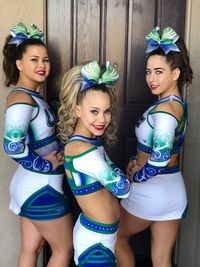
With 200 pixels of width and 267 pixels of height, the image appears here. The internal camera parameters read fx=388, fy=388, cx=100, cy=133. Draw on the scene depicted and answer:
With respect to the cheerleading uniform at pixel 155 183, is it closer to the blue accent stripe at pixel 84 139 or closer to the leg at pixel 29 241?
the blue accent stripe at pixel 84 139

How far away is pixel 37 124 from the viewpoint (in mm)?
2184

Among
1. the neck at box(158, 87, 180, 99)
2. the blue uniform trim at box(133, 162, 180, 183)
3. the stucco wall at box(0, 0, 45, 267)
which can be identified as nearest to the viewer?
the blue uniform trim at box(133, 162, 180, 183)

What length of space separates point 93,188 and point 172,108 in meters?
0.62

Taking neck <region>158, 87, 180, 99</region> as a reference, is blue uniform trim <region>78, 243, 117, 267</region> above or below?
below

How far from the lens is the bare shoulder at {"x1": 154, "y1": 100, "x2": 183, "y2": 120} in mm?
2094

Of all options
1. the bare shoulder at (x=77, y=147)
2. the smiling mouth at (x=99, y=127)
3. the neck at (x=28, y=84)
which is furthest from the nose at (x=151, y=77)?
the neck at (x=28, y=84)

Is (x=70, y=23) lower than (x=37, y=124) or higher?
higher

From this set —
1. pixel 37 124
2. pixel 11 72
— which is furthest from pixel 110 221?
pixel 11 72

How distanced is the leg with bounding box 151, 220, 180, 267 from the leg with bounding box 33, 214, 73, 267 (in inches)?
19.6

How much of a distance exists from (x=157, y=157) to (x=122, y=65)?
105 centimetres

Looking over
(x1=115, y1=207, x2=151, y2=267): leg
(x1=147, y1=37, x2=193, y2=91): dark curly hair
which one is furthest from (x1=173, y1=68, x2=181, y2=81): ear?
(x1=115, y1=207, x2=151, y2=267): leg

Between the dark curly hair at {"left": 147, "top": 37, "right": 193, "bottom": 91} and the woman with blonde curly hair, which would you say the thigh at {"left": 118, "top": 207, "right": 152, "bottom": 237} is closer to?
the woman with blonde curly hair

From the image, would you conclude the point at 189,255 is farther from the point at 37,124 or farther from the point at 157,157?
the point at 37,124

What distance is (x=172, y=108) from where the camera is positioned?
83.4 inches
